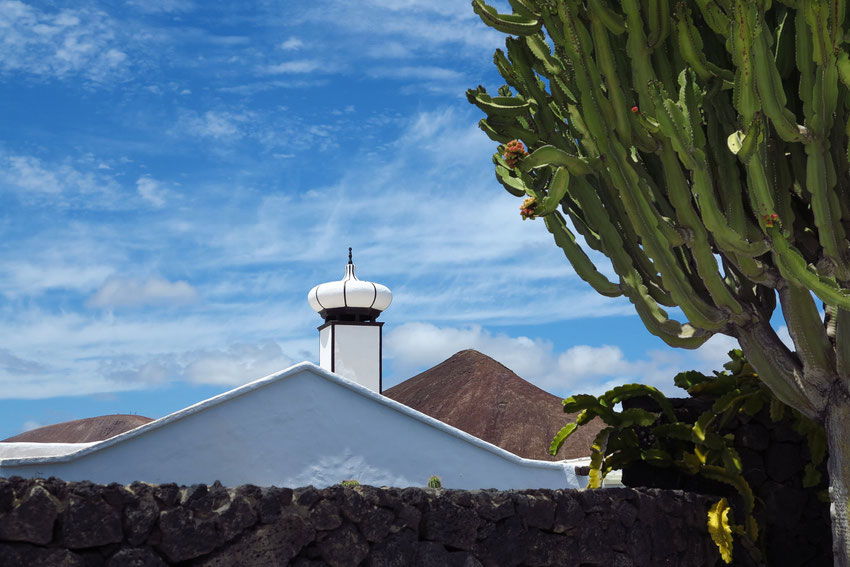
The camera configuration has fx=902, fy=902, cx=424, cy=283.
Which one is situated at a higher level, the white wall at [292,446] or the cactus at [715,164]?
the cactus at [715,164]

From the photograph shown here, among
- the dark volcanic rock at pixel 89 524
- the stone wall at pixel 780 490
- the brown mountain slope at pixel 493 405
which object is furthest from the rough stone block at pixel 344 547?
the brown mountain slope at pixel 493 405

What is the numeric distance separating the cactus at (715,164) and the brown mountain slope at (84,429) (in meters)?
29.7

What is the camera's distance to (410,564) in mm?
5762

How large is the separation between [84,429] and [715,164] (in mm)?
33082

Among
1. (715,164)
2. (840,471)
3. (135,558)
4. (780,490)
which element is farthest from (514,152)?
(780,490)

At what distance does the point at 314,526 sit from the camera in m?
5.34

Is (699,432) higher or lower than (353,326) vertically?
lower

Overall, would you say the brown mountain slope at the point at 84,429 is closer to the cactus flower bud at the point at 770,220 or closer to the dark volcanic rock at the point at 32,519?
the cactus flower bud at the point at 770,220

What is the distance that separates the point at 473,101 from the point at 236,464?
7.51m

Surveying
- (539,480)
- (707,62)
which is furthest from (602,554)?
(539,480)

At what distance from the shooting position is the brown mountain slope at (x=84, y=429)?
115ft

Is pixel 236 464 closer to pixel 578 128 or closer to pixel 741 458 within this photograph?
pixel 741 458

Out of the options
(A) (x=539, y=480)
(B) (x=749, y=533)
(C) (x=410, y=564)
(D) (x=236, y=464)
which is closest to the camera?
(C) (x=410, y=564)

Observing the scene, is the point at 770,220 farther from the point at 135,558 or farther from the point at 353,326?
the point at 353,326
